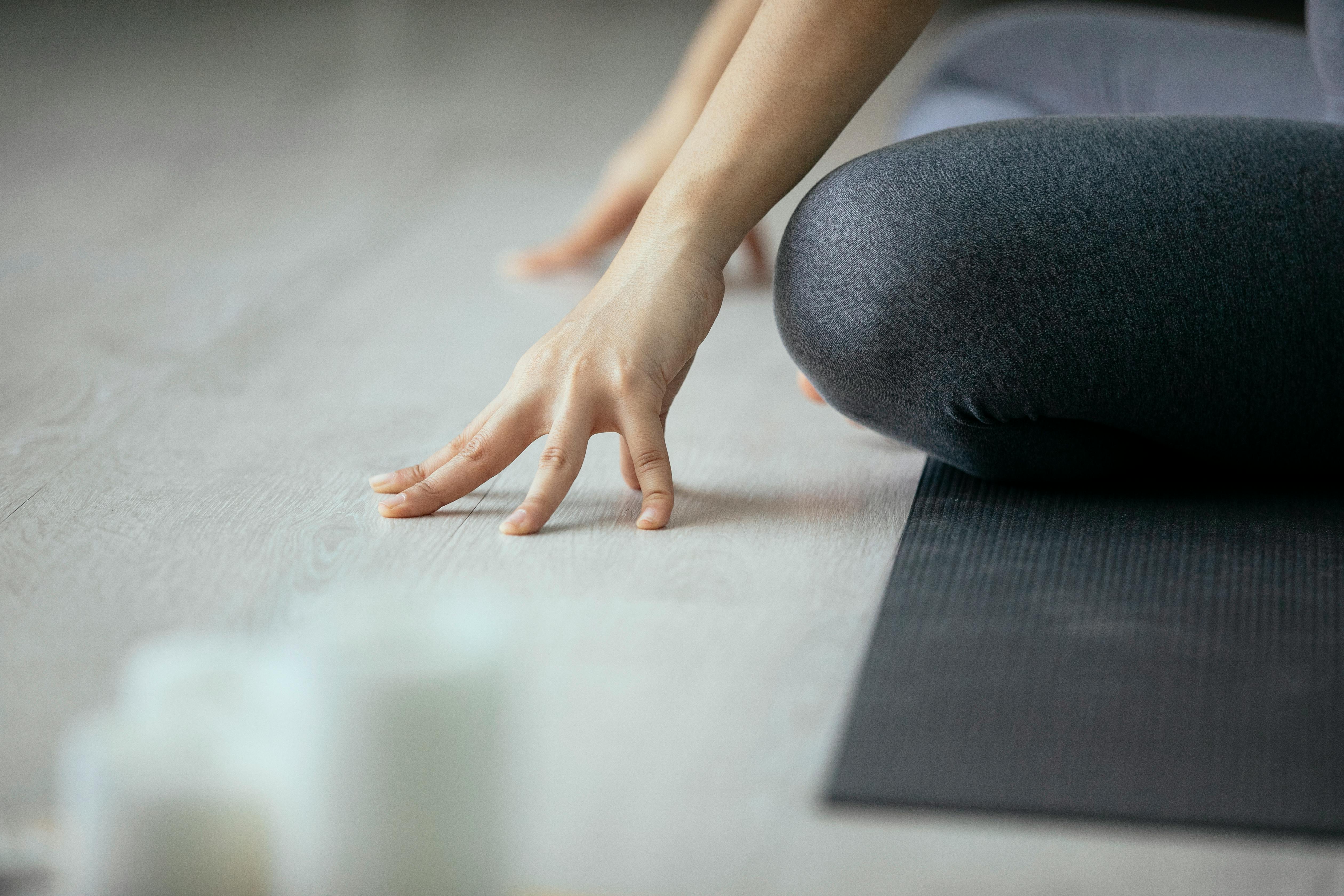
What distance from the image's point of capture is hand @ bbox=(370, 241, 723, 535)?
3.14 feet

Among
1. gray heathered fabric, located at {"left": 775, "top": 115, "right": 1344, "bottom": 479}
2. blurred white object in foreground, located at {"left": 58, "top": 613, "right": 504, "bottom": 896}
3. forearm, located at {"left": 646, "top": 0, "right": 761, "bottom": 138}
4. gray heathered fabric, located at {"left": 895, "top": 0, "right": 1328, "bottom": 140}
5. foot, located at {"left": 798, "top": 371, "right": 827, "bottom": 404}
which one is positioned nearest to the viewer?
blurred white object in foreground, located at {"left": 58, "top": 613, "right": 504, "bottom": 896}

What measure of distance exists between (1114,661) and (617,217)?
3.43ft

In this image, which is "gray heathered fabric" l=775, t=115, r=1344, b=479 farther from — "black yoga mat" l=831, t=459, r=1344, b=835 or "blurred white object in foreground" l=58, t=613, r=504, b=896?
"blurred white object in foreground" l=58, t=613, r=504, b=896

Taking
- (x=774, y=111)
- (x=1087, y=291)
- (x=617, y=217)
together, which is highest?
(x=774, y=111)

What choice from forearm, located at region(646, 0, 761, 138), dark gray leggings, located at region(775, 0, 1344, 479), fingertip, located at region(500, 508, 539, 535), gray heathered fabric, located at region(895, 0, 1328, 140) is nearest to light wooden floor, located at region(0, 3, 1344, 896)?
fingertip, located at region(500, 508, 539, 535)

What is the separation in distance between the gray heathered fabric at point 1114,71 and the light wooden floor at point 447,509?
13.5 inches

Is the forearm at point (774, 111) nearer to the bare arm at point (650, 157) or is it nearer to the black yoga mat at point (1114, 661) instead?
the black yoga mat at point (1114, 661)

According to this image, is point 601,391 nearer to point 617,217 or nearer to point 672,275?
point 672,275

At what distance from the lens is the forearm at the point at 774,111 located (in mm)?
988

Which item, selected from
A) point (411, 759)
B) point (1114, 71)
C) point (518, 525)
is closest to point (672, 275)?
point (518, 525)

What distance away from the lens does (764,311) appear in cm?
162

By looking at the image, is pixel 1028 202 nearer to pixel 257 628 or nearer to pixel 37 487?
pixel 257 628

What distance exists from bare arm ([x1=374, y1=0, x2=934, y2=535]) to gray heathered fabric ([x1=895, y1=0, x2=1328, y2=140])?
417 mm

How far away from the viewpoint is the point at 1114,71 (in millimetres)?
1559
